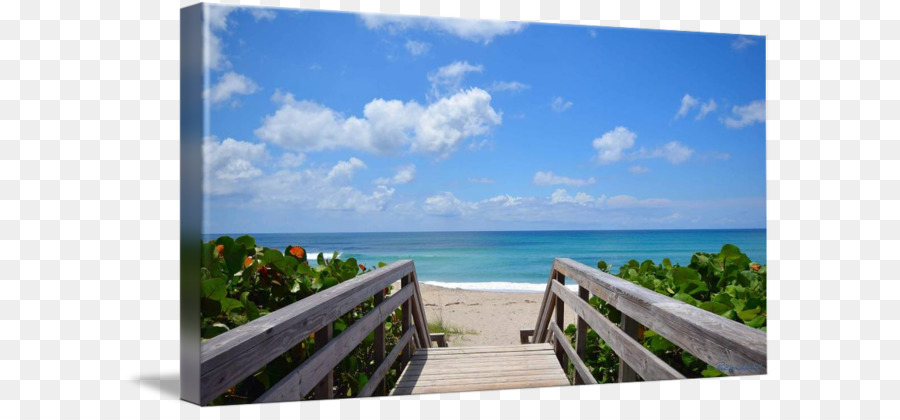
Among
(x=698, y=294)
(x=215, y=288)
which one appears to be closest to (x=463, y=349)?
(x=698, y=294)

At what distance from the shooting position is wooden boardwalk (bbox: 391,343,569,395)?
254cm

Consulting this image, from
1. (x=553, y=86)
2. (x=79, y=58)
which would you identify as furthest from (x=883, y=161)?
(x=79, y=58)

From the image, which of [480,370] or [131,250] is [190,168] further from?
[480,370]

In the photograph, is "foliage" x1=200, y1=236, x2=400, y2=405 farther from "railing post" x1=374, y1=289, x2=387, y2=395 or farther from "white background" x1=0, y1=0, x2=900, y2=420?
"white background" x1=0, y1=0, x2=900, y2=420

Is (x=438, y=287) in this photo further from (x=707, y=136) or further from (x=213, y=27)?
(x=213, y=27)

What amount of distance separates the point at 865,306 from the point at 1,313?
3.81 metres

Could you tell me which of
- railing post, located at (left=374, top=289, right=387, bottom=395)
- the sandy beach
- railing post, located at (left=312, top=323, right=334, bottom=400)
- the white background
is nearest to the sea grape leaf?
railing post, located at (left=312, top=323, right=334, bottom=400)

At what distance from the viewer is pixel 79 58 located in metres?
2.33

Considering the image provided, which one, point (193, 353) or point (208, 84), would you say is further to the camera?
point (208, 84)

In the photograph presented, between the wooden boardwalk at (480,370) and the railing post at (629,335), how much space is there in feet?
1.32

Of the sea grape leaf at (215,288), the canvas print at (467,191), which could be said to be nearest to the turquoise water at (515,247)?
the canvas print at (467,191)

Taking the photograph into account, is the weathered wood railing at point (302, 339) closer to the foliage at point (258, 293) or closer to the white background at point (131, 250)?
the foliage at point (258, 293)

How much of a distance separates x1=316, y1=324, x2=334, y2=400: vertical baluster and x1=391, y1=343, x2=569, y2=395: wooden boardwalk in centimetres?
72

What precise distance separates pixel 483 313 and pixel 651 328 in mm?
3562
